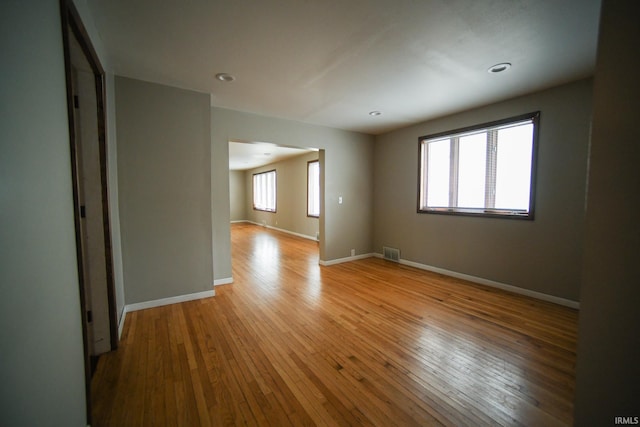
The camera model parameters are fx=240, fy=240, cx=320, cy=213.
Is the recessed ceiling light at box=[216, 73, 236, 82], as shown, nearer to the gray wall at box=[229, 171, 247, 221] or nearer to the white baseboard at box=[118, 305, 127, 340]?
the white baseboard at box=[118, 305, 127, 340]

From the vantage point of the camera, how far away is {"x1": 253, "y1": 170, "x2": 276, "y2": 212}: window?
9590 mm

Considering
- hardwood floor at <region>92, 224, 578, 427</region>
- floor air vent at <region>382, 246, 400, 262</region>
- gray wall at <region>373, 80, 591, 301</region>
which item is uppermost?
gray wall at <region>373, 80, 591, 301</region>

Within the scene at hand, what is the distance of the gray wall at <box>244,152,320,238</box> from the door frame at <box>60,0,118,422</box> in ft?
17.6

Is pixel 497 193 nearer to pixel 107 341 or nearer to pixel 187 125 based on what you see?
pixel 187 125

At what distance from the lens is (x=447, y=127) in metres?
4.08

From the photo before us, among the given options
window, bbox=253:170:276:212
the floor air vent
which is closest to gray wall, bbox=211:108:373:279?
the floor air vent

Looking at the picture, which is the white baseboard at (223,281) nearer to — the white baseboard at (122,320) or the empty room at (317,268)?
the empty room at (317,268)

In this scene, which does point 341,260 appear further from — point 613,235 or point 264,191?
point 264,191

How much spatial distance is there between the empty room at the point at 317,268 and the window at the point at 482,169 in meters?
0.03

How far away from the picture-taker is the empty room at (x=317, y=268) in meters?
0.92

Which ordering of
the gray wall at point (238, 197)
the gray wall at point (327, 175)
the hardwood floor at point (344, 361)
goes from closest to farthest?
1. the hardwood floor at point (344, 361)
2. the gray wall at point (327, 175)
3. the gray wall at point (238, 197)

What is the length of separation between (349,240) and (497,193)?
2711 millimetres

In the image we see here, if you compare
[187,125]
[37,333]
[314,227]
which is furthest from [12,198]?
[314,227]

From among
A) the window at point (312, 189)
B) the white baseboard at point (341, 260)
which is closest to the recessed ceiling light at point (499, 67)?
the white baseboard at point (341, 260)
